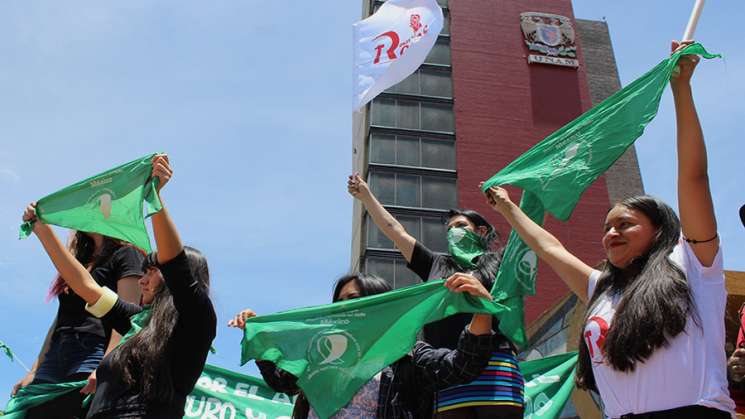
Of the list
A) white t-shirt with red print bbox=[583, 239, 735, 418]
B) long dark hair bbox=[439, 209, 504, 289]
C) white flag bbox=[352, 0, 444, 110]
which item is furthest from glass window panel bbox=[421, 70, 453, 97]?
white t-shirt with red print bbox=[583, 239, 735, 418]

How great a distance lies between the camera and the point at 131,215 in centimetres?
403

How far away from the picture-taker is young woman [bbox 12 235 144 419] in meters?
4.07

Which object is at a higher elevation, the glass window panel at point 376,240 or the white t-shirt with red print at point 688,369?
the glass window panel at point 376,240

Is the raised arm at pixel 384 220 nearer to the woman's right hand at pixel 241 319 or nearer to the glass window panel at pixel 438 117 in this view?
the woman's right hand at pixel 241 319

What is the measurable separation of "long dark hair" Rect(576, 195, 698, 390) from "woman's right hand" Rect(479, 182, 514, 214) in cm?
86

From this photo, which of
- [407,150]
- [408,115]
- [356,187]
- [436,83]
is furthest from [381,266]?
[356,187]

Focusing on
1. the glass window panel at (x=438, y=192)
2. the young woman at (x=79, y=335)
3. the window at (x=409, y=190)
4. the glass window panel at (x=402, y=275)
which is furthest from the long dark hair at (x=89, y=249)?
the glass window panel at (x=438, y=192)

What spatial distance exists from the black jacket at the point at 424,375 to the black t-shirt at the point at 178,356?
2.23 ft

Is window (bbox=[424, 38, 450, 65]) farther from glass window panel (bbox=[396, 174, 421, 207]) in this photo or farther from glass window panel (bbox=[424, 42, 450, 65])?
glass window panel (bbox=[396, 174, 421, 207])

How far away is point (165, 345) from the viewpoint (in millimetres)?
3521

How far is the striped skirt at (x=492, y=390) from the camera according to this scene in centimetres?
367

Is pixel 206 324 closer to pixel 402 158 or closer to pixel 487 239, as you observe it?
pixel 487 239

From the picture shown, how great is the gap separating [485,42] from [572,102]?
518 centimetres

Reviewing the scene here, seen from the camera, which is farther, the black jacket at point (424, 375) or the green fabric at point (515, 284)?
the green fabric at point (515, 284)
